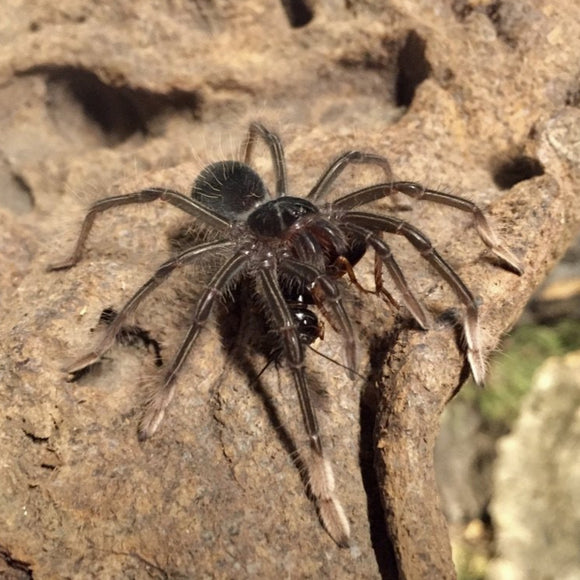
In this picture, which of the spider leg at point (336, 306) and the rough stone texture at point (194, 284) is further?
the spider leg at point (336, 306)

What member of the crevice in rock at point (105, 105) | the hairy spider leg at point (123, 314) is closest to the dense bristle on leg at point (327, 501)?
the hairy spider leg at point (123, 314)

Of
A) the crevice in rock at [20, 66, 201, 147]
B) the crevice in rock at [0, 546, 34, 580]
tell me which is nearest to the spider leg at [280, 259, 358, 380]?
the crevice in rock at [0, 546, 34, 580]

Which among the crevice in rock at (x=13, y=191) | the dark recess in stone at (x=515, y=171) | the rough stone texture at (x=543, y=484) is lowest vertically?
the rough stone texture at (x=543, y=484)

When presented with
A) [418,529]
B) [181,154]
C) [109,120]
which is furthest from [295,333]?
[109,120]

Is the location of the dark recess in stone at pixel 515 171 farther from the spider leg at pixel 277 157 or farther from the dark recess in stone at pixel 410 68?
the spider leg at pixel 277 157

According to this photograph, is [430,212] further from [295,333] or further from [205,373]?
[205,373]

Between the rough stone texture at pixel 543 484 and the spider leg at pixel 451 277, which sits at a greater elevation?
the spider leg at pixel 451 277
